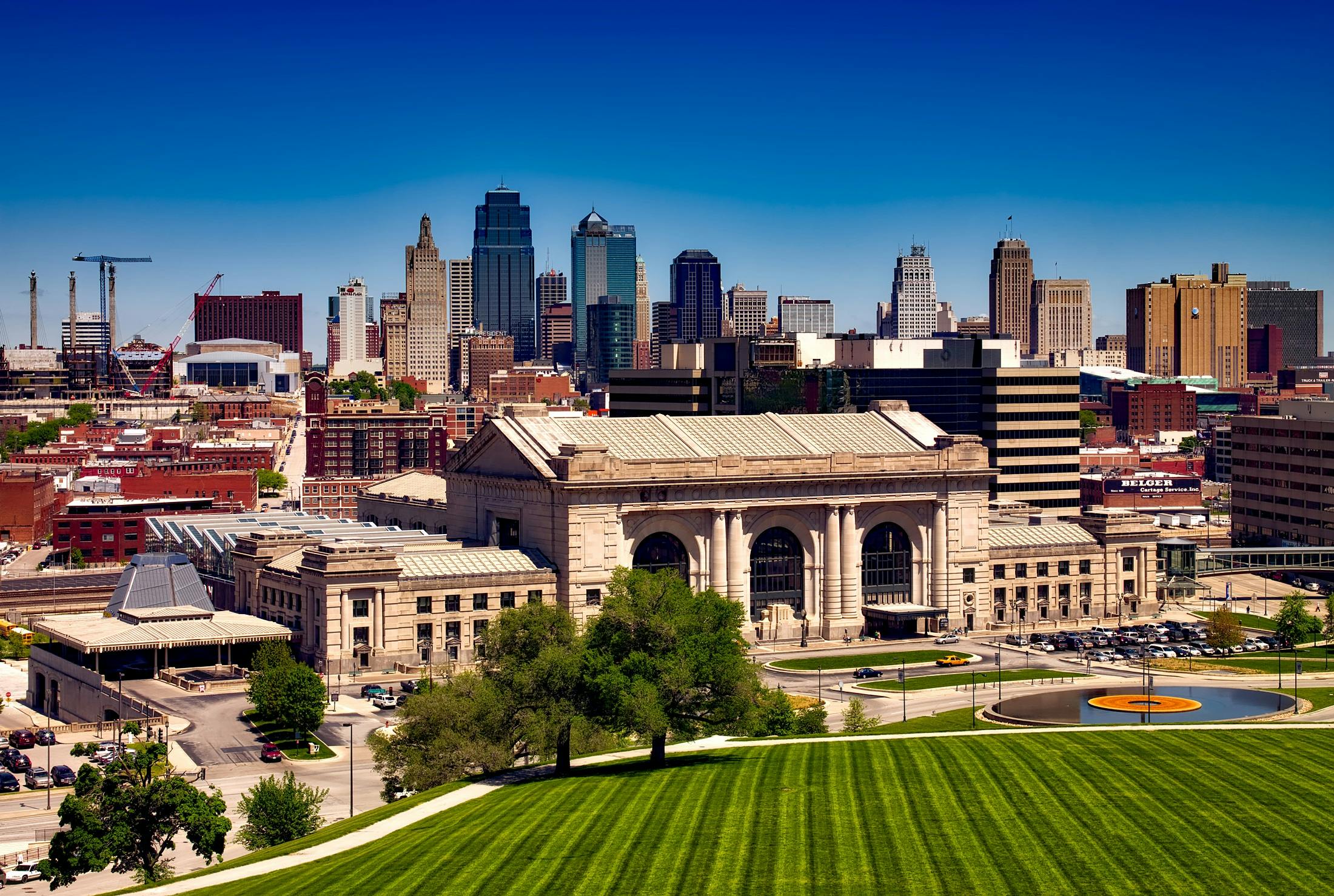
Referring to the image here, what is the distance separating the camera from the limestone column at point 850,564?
16138 cm

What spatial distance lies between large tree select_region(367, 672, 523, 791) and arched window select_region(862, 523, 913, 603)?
7440 cm

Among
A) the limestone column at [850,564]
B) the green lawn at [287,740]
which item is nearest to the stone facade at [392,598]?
the green lawn at [287,740]

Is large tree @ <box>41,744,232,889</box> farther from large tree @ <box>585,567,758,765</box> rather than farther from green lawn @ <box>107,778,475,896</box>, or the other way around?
large tree @ <box>585,567,758,765</box>

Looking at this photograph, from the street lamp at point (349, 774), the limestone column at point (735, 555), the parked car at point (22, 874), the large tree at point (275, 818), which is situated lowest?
the parked car at point (22, 874)

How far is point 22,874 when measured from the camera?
89062 millimetres

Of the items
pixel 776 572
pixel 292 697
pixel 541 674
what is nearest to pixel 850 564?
pixel 776 572

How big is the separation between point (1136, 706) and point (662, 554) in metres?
45.9

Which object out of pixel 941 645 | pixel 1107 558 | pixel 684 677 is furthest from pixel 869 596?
pixel 684 677

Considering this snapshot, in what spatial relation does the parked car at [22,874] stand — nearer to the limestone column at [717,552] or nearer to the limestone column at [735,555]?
the limestone column at [717,552]

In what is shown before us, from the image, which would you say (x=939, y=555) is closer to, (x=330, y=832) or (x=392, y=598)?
(x=392, y=598)

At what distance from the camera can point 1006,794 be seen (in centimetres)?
8119

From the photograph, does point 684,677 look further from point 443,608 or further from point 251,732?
point 443,608

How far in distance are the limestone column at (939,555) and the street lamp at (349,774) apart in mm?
60521

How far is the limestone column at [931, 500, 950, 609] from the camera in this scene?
165375mm
